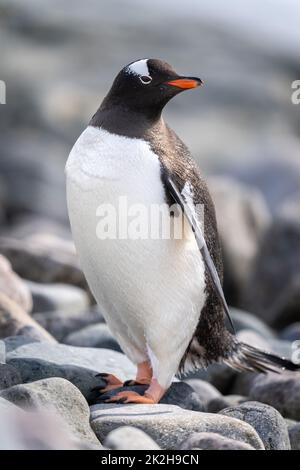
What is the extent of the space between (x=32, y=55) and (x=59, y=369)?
47.1ft

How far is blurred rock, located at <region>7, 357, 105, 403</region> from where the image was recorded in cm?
481

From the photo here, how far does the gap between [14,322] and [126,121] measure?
62.9 inches

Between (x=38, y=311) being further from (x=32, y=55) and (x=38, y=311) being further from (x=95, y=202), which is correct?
(x=32, y=55)

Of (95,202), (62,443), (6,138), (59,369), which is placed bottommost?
(6,138)

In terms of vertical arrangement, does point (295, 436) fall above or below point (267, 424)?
below

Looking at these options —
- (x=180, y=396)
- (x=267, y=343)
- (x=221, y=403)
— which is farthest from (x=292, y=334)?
(x=180, y=396)

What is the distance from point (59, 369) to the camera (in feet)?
16.1

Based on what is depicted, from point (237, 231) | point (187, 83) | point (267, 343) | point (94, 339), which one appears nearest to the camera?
point (187, 83)

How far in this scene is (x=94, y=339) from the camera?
6.22 metres

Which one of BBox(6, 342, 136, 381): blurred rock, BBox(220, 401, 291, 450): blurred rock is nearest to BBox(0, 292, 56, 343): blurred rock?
BBox(6, 342, 136, 381): blurred rock

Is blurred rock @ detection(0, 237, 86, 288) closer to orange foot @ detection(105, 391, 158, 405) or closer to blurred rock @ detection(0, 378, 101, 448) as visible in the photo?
→ orange foot @ detection(105, 391, 158, 405)

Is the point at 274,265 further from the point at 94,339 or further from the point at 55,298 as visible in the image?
the point at 94,339

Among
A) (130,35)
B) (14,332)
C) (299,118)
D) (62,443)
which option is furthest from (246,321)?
(130,35)
